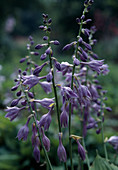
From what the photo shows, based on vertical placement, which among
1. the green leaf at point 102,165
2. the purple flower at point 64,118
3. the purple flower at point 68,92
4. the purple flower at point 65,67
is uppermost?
the purple flower at point 65,67

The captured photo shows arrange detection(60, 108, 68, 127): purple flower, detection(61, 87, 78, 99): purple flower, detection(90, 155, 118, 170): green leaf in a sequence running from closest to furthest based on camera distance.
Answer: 1. detection(61, 87, 78, 99): purple flower
2. detection(60, 108, 68, 127): purple flower
3. detection(90, 155, 118, 170): green leaf

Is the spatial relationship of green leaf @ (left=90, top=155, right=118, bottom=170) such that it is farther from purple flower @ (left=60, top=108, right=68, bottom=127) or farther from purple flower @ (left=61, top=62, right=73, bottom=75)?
purple flower @ (left=61, top=62, right=73, bottom=75)

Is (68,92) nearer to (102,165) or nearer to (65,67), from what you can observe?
(65,67)

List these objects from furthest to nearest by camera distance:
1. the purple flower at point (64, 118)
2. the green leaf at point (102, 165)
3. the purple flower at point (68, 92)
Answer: the green leaf at point (102, 165)
the purple flower at point (64, 118)
the purple flower at point (68, 92)

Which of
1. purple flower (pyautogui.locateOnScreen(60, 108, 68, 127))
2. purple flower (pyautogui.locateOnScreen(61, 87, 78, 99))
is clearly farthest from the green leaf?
purple flower (pyautogui.locateOnScreen(61, 87, 78, 99))

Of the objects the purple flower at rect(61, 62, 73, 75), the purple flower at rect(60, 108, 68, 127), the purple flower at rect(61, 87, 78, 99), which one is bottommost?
the purple flower at rect(60, 108, 68, 127)

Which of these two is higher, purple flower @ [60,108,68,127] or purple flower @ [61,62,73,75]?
purple flower @ [61,62,73,75]

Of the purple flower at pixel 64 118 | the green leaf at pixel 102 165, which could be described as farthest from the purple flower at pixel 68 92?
the green leaf at pixel 102 165

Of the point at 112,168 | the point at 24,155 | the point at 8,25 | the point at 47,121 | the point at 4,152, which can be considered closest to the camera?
the point at 47,121

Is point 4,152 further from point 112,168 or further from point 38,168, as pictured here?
point 112,168

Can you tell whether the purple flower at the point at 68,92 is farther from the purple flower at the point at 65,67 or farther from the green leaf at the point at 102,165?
the green leaf at the point at 102,165

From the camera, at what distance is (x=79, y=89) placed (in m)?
1.45

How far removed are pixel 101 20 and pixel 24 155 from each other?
15.0m

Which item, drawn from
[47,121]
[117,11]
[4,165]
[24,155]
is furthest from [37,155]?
[117,11]
